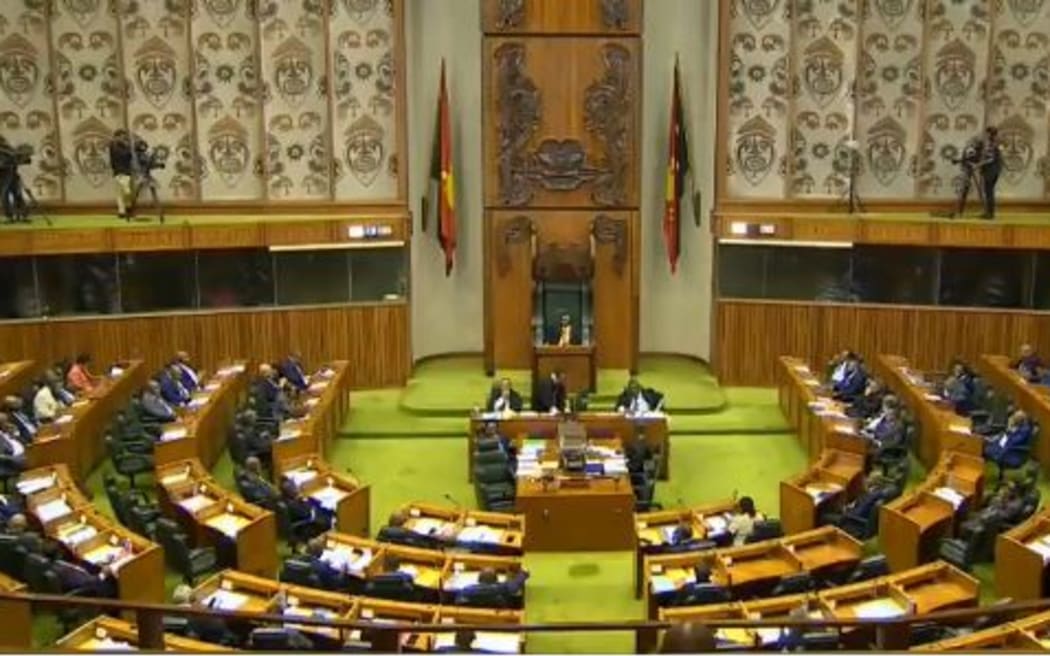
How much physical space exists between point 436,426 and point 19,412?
5.46 meters

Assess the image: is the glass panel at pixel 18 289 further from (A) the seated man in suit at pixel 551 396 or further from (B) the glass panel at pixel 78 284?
(A) the seated man in suit at pixel 551 396

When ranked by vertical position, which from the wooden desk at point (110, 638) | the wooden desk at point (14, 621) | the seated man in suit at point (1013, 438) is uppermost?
the seated man in suit at point (1013, 438)

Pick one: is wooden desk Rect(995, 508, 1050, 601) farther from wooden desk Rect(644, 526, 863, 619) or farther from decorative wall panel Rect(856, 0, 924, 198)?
decorative wall panel Rect(856, 0, 924, 198)

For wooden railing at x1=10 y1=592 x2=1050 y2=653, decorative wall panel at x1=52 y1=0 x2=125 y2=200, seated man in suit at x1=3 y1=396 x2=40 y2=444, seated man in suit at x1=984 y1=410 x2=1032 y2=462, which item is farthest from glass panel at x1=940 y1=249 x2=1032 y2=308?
wooden railing at x1=10 y1=592 x2=1050 y2=653

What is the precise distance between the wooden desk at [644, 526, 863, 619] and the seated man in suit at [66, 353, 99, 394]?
8.36 metres

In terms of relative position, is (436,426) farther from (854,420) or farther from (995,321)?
(995,321)

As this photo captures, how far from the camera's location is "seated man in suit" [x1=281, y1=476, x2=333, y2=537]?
42.2 feet

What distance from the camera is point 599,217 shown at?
19422mm

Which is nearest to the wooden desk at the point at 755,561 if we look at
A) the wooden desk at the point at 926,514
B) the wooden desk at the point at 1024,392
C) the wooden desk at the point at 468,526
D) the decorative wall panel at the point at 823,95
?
the wooden desk at the point at 926,514

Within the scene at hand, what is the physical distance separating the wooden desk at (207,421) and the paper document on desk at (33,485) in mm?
1157

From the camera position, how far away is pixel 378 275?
19.4m

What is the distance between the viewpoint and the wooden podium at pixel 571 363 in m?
18.1

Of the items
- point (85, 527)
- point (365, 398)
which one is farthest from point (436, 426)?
point (85, 527)

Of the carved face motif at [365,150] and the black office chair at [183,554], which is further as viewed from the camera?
the carved face motif at [365,150]
